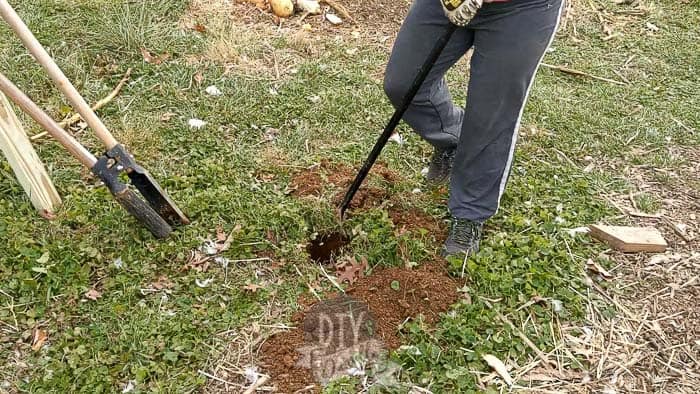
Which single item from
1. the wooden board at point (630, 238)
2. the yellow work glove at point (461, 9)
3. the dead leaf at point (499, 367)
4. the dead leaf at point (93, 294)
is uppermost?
the yellow work glove at point (461, 9)

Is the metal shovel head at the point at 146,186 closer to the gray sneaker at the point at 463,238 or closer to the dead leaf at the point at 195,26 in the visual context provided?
the gray sneaker at the point at 463,238

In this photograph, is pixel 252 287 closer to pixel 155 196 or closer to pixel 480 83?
pixel 155 196

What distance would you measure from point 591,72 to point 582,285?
2494 mm

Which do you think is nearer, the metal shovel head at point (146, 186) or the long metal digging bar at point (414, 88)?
the long metal digging bar at point (414, 88)

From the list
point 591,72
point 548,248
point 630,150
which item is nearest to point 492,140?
point 548,248

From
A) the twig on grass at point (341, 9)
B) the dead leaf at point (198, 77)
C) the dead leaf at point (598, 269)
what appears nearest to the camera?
the dead leaf at point (598, 269)

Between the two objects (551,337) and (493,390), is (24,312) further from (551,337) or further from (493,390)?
(551,337)

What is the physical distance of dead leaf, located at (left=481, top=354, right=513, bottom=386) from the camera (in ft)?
7.89

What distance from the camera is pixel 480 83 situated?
243cm

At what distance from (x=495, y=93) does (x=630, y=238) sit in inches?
48.1

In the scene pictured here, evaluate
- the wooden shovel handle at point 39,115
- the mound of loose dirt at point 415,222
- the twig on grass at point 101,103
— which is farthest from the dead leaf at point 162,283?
the twig on grass at point 101,103

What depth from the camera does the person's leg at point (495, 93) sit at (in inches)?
89.0

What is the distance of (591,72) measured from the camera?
15.3 feet

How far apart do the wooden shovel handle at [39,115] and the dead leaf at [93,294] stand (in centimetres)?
57
